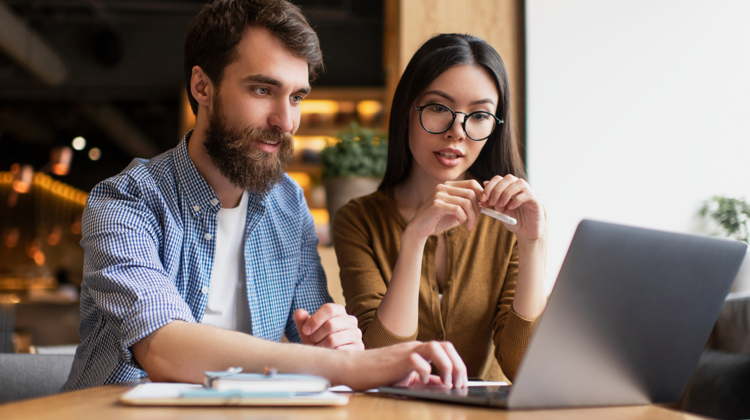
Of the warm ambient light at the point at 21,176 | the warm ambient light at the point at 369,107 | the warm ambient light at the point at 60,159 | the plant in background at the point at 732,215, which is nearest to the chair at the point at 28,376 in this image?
the plant in background at the point at 732,215

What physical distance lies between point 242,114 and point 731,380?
4.63 ft

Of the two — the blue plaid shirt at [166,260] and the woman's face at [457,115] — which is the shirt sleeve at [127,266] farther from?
the woman's face at [457,115]

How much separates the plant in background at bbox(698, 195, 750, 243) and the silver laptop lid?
1645 mm

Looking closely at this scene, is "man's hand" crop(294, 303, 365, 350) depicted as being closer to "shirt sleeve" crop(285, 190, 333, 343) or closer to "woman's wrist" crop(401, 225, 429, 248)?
"woman's wrist" crop(401, 225, 429, 248)

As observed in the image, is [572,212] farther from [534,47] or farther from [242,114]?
[242,114]

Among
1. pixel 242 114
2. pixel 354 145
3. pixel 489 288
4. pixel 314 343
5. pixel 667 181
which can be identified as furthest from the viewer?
pixel 667 181

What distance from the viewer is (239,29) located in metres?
1.27

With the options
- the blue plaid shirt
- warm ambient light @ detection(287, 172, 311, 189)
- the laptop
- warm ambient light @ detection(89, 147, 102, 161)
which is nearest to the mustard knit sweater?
the blue plaid shirt

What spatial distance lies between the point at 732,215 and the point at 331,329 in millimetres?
1819

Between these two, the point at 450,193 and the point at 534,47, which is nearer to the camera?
the point at 450,193

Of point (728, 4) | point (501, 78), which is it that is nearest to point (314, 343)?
point (501, 78)

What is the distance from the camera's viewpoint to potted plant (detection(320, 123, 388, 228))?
1.94m

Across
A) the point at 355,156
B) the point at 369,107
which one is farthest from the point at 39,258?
the point at 355,156

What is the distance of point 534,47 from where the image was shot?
2291mm
